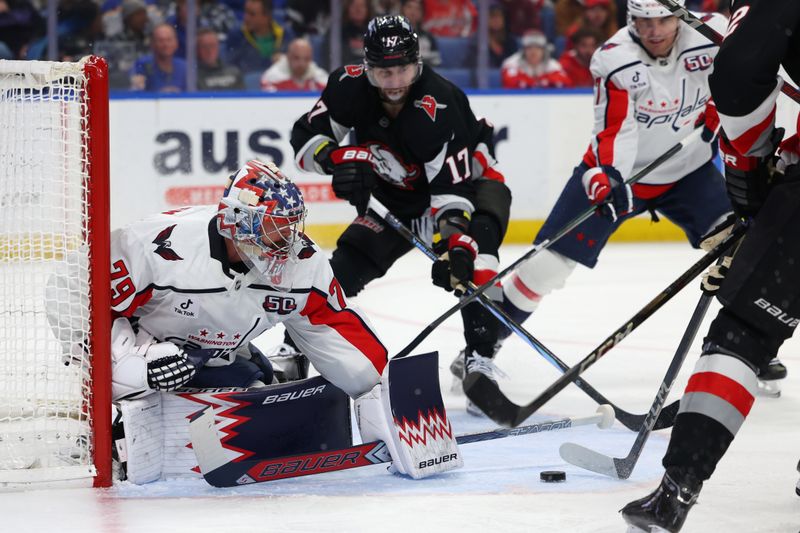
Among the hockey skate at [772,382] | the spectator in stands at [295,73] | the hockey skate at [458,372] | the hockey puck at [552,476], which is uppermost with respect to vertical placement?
the spectator in stands at [295,73]

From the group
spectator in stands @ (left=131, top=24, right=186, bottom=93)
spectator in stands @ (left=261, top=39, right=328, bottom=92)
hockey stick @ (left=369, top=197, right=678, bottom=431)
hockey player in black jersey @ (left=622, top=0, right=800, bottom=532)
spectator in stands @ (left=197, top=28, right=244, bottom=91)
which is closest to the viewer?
hockey player in black jersey @ (left=622, top=0, right=800, bottom=532)

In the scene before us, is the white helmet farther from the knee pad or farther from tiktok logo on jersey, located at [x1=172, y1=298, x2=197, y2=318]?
tiktok logo on jersey, located at [x1=172, y1=298, x2=197, y2=318]

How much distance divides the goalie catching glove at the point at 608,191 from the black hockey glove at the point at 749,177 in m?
1.35

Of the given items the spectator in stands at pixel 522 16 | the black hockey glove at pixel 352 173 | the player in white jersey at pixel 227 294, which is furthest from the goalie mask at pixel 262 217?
the spectator in stands at pixel 522 16

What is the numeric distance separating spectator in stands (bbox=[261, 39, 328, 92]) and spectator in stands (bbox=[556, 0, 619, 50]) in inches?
60.5

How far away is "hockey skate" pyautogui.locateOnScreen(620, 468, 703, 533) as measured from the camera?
85.1 inches

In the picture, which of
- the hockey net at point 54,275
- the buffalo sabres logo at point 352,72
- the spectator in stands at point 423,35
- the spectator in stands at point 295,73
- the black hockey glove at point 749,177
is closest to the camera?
the black hockey glove at point 749,177

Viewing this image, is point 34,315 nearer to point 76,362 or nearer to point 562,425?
point 76,362

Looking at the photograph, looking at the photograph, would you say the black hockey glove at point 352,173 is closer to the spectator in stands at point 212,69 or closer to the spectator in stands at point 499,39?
the spectator in stands at point 212,69

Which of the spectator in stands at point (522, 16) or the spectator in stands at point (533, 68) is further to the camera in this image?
the spectator in stands at point (522, 16)

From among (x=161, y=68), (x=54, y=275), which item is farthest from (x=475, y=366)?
(x=161, y=68)

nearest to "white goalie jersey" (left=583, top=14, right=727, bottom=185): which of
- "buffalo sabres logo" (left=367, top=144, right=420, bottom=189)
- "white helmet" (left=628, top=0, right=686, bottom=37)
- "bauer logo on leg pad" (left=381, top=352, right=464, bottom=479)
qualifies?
"white helmet" (left=628, top=0, right=686, bottom=37)

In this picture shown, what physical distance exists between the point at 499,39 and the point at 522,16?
22cm

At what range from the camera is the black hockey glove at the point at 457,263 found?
3531 millimetres
